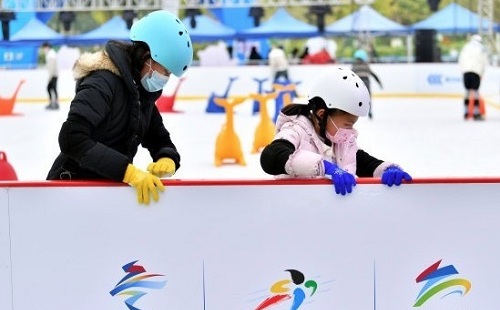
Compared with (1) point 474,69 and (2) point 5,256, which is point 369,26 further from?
(2) point 5,256

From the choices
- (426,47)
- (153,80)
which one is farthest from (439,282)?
(426,47)

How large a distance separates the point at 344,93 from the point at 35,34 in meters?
24.7

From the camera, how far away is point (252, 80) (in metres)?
20.1

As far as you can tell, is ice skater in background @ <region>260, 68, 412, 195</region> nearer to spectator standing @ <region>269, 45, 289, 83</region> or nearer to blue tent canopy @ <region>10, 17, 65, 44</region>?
spectator standing @ <region>269, 45, 289, 83</region>

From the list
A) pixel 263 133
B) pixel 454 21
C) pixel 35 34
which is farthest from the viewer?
pixel 35 34

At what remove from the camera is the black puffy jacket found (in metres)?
2.63

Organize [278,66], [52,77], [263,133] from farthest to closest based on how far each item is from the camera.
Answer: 1. [278,66]
2. [52,77]
3. [263,133]

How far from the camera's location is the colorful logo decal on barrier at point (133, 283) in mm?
2680

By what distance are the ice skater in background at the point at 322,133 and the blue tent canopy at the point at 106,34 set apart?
24083mm

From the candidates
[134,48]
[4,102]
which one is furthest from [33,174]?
[4,102]

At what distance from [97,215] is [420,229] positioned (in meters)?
0.91

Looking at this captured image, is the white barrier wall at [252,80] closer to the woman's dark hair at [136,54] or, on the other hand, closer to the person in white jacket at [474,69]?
the person in white jacket at [474,69]

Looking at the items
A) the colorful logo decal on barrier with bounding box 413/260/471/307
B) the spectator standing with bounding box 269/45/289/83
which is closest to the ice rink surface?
the spectator standing with bounding box 269/45/289/83

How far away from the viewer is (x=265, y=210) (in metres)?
2.62
